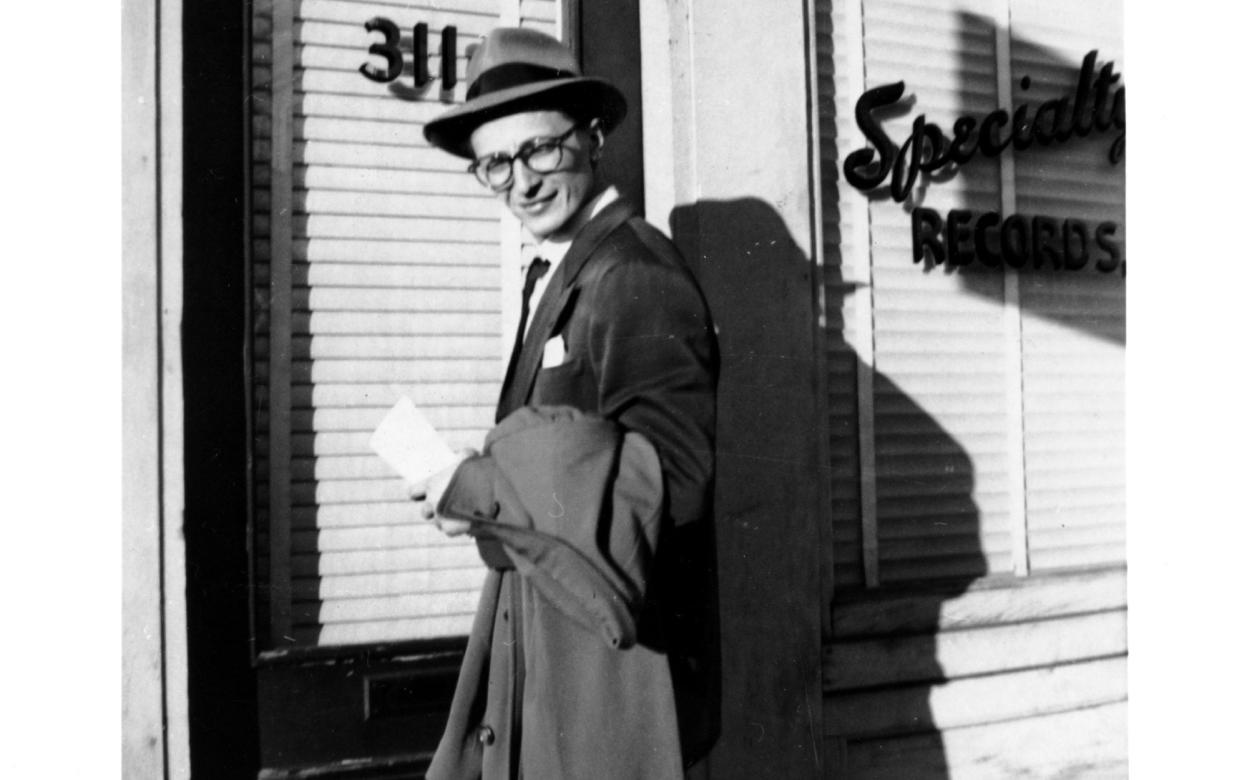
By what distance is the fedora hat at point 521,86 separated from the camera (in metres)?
2.55

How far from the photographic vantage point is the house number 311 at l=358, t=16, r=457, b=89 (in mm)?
3643

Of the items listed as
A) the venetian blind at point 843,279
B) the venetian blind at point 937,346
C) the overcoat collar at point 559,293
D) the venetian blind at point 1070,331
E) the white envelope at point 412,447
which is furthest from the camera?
the venetian blind at point 1070,331

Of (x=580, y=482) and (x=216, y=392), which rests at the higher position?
(x=216, y=392)

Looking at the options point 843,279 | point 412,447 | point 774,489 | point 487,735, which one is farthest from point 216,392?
point 843,279

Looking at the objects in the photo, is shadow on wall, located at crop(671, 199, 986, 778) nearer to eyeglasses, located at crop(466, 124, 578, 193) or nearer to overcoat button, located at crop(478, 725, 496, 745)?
eyeglasses, located at crop(466, 124, 578, 193)

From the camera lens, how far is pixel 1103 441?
4.75m

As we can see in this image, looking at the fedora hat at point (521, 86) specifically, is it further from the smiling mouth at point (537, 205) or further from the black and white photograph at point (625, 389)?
the smiling mouth at point (537, 205)

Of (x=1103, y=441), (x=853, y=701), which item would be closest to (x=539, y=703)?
(x=853, y=701)

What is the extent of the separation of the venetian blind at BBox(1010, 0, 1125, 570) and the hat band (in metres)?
2.66

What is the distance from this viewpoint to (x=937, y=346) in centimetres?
445

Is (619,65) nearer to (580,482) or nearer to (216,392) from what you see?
(216,392)

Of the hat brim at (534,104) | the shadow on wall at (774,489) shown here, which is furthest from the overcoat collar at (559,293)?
the shadow on wall at (774,489)

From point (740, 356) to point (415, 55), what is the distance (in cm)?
143

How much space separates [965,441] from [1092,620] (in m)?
0.85
